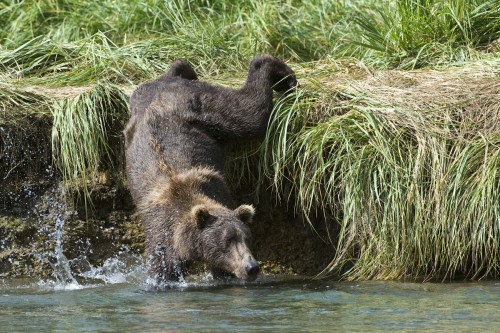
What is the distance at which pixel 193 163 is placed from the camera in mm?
8031

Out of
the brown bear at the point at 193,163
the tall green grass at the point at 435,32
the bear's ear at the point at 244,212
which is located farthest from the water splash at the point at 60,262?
the tall green grass at the point at 435,32

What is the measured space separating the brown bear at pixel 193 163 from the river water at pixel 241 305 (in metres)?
0.30

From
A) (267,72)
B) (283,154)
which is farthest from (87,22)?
(283,154)

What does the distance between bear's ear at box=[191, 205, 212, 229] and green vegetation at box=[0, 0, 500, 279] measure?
978 mm

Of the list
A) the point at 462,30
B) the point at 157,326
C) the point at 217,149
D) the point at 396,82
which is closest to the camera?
the point at 157,326

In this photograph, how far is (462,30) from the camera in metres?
9.60

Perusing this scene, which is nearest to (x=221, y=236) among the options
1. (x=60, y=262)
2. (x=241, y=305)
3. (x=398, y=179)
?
(x=241, y=305)

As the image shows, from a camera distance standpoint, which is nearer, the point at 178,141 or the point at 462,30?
the point at 178,141

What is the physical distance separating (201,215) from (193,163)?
78 cm

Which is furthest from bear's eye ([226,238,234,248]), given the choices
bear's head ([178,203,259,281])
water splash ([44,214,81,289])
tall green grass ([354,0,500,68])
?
tall green grass ([354,0,500,68])

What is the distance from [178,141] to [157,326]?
8.25 ft

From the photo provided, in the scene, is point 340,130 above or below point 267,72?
below

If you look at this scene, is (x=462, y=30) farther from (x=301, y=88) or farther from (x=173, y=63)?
(x=173, y=63)

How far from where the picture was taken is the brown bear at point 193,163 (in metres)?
7.45
